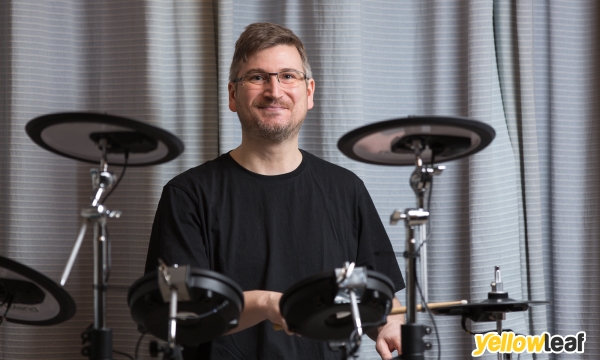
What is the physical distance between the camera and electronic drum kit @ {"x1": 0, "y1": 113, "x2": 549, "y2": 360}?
1142mm

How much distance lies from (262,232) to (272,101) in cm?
33

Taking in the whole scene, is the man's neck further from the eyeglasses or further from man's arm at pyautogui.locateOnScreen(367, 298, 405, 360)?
man's arm at pyautogui.locateOnScreen(367, 298, 405, 360)

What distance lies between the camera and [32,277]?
1.29 meters

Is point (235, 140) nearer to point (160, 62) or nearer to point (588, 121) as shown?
point (160, 62)

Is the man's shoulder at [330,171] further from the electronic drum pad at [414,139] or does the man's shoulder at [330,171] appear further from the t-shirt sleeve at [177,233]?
the electronic drum pad at [414,139]

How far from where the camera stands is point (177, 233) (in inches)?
65.6

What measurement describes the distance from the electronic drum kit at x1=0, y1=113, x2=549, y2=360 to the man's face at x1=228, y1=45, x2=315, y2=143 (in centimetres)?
44

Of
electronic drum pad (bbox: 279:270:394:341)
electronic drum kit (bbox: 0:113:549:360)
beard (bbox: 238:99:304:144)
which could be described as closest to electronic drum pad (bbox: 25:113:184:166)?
electronic drum kit (bbox: 0:113:549:360)

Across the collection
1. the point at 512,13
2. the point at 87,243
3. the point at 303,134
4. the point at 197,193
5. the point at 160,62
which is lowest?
the point at 87,243

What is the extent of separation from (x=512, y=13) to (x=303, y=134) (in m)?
0.70

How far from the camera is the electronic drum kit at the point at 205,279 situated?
3.75 ft

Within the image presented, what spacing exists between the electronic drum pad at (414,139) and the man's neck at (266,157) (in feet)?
1.50

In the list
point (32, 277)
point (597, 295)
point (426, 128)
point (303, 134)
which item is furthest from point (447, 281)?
point (32, 277)

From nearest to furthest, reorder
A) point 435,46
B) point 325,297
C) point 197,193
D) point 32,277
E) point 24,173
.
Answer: point 325,297
point 32,277
point 197,193
point 24,173
point 435,46
